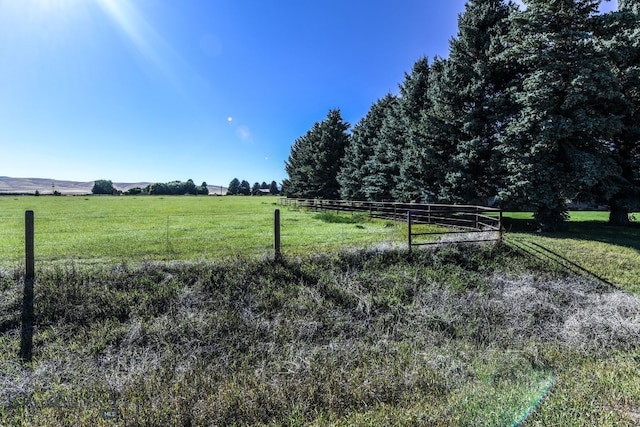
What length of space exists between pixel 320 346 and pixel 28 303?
439 cm

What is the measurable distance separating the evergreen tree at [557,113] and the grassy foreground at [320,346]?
5836mm

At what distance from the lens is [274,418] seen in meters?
3.05

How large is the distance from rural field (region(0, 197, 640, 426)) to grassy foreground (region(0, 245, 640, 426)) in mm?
22

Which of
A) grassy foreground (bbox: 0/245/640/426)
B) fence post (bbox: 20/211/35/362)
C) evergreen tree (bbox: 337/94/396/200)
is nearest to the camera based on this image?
grassy foreground (bbox: 0/245/640/426)

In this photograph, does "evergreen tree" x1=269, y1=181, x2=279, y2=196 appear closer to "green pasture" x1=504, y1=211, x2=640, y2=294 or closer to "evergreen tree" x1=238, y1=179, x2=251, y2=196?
"evergreen tree" x1=238, y1=179, x2=251, y2=196

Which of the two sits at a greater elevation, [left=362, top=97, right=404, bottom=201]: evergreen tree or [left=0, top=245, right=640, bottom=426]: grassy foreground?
[left=362, top=97, right=404, bottom=201]: evergreen tree

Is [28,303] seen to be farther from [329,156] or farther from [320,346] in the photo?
[329,156]

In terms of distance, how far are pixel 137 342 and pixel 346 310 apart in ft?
10.5

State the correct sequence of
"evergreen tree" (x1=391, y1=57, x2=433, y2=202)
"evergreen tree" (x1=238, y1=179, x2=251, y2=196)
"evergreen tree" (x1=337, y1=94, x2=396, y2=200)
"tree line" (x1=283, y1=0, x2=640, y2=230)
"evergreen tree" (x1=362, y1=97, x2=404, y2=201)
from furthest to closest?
"evergreen tree" (x1=238, y1=179, x2=251, y2=196), "evergreen tree" (x1=337, y1=94, x2=396, y2=200), "evergreen tree" (x1=362, y1=97, x2=404, y2=201), "evergreen tree" (x1=391, y1=57, x2=433, y2=202), "tree line" (x1=283, y1=0, x2=640, y2=230)

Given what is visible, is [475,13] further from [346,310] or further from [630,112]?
[346,310]

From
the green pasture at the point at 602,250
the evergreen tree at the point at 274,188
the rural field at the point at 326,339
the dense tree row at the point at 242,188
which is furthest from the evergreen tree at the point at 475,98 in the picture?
the dense tree row at the point at 242,188

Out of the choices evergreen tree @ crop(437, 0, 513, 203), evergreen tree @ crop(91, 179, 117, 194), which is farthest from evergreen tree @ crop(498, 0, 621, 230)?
evergreen tree @ crop(91, 179, 117, 194)

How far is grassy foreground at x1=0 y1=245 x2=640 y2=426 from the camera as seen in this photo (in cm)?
313

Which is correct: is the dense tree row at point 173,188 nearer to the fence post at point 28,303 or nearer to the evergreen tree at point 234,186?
the evergreen tree at point 234,186
